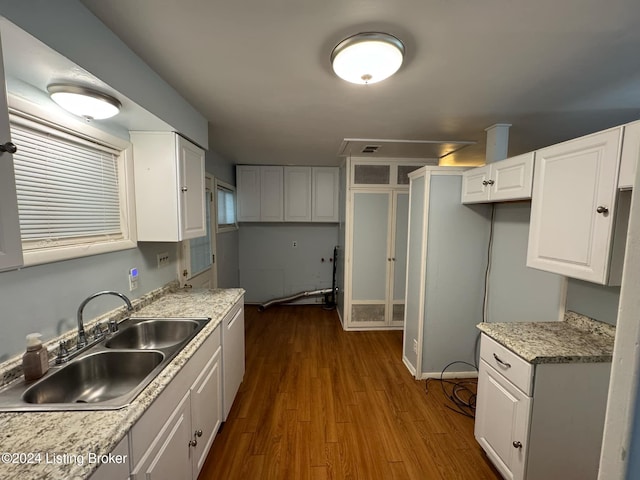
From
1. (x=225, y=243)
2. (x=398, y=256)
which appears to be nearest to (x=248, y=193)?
(x=225, y=243)

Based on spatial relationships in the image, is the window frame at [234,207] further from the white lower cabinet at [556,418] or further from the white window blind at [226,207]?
the white lower cabinet at [556,418]

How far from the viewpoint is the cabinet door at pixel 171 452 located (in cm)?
97

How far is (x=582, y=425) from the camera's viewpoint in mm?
1331

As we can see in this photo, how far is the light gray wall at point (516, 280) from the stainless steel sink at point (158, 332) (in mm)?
2380

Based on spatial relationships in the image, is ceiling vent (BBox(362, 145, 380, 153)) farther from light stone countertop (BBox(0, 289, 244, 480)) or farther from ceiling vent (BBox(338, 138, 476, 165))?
light stone countertop (BBox(0, 289, 244, 480))

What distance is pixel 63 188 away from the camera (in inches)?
52.4

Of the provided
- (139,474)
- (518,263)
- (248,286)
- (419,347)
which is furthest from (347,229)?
(139,474)

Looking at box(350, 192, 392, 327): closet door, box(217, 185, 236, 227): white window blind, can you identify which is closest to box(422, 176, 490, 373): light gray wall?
box(350, 192, 392, 327): closet door

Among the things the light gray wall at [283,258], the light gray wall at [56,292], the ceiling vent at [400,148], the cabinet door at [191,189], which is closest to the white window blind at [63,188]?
the light gray wall at [56,292]

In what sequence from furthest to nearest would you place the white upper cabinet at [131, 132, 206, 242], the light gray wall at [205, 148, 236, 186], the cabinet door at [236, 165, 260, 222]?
the cabinet door at [236, 165, 260, 222] → the light gray wall at [205, 148, 236, 186] → the white upper cabinet at [131, 132, 206, 242]

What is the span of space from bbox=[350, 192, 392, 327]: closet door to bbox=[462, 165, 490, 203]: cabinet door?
3.93 feet

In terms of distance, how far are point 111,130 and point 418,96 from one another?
6.52 ft

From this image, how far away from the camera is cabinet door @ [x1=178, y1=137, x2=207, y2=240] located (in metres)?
1.87

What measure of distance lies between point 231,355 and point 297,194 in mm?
2767
